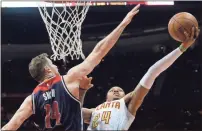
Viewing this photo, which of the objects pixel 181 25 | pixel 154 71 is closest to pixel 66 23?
→ pixel 181 25

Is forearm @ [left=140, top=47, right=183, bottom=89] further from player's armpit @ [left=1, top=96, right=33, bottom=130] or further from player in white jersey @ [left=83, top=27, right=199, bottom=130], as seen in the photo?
player's armpit @ [left=1, top=96, right=33, bottom=130]

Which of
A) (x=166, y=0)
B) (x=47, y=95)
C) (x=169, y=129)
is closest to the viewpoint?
(x=47, y=95)

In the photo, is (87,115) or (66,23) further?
(66,23)

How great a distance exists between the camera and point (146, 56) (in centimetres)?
656

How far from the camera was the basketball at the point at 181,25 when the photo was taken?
279cm

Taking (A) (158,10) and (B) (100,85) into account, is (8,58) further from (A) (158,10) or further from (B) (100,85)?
(A) (158,10)

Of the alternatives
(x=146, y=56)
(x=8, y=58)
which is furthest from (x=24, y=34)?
(x=146, y=56)

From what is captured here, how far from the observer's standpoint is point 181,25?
2.85 metres

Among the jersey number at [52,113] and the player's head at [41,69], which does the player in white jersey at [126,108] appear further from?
the player's head at [41,69]

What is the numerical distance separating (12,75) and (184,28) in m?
4.40

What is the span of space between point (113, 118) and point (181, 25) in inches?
34.0

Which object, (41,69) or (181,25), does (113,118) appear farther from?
(181,25)

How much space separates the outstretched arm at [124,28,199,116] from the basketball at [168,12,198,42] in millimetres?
106

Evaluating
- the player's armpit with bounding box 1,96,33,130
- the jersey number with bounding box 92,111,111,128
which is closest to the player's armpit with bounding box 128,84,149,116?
the jersey number with bounding box 92,111,111,128
